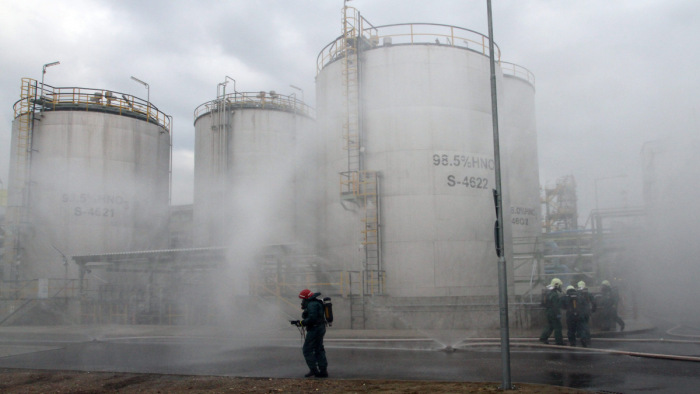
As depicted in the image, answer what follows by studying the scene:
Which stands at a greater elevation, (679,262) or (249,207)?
(249,207)

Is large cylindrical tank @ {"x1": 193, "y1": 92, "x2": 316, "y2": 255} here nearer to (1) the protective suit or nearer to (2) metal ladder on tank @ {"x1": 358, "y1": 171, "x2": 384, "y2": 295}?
(2) metal ladder on tank @ {"x1": 358, "y1": 171, "x2": 384, "y2": 295}

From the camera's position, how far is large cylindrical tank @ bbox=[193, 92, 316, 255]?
29.0 metres

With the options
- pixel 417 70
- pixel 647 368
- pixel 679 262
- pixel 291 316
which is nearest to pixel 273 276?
pixel 291 316

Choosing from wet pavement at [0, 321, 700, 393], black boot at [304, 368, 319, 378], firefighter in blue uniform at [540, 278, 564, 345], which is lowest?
wet pavement at [0, 321, 700, 393]

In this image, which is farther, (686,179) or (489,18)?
(686,179)

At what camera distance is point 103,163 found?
3062 cm

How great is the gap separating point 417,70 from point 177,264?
46.5 ft

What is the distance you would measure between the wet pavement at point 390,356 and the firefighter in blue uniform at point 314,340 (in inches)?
13.5

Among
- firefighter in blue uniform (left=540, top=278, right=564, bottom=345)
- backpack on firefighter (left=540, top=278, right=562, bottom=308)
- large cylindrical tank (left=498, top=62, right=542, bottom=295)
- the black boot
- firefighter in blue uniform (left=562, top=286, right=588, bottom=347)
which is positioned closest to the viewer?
the black boot

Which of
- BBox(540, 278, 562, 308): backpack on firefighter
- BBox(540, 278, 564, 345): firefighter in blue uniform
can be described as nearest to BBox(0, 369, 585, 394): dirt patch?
BBox(540, 278, 564, 345): firefighter in blue uniform

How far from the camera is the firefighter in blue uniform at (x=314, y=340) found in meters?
10.6

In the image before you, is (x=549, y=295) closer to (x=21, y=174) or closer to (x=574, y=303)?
(x=574, y=303)

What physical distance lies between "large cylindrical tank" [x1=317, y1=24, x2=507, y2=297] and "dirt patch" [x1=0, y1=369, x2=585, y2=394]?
1153 cm

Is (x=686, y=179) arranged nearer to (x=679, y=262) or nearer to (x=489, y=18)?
(x=679, y=262)
